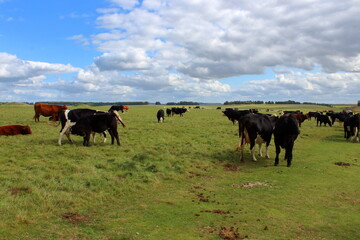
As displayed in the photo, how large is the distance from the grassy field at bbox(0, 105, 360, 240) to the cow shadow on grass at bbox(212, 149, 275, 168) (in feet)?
0.19

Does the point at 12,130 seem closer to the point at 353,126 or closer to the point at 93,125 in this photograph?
the point at 93,125

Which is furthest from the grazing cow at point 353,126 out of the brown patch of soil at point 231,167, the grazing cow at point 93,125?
the grazing cow at point 93,125

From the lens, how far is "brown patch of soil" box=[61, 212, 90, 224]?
634 cm

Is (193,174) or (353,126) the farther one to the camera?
(353,126)

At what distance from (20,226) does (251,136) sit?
34.9ft

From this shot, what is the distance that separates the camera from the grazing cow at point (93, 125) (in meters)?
14.7

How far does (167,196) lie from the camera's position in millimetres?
8359

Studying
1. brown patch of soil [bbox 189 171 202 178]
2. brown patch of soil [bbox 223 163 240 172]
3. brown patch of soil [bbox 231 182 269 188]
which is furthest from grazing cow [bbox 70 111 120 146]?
brown patch of soil [bbox 231 182 269 188]

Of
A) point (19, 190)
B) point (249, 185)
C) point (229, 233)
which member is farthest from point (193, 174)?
point (19, 190)

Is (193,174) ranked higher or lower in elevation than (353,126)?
lower

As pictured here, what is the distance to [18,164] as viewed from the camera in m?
10.5

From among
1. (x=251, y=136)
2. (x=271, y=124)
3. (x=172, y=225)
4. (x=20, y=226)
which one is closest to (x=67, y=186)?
(x=20, y=226)

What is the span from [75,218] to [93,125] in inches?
355

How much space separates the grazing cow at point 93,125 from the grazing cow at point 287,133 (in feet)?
28.6
